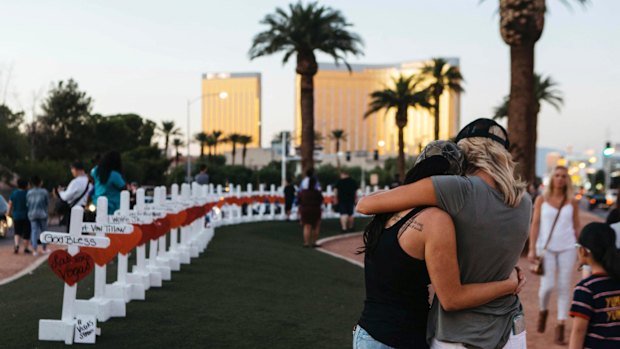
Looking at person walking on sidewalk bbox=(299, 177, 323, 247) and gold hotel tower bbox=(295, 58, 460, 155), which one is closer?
person walking on sidewalk bbox=(299, 177, 323, 247)

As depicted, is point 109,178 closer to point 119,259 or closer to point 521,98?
point 119,259

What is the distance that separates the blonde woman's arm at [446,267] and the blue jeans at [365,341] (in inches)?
11.9

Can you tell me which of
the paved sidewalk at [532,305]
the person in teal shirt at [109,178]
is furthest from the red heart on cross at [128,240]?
the paved sidewalk at [532,305]

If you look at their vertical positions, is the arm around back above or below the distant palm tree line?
below

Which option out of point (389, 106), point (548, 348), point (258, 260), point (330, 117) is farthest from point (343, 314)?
point (330, 117)

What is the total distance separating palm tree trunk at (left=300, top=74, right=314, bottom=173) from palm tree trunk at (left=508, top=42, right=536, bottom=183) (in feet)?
42.0

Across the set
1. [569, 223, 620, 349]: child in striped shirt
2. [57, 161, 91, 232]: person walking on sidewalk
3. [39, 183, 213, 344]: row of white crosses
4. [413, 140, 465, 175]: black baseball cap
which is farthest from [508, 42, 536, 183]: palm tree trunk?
[413, 140, 465, 175]: black baseball cap

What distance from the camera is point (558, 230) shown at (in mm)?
8203

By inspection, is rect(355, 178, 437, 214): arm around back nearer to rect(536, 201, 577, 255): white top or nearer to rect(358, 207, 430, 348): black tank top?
rect(358, 207, 430, 348): black tank top

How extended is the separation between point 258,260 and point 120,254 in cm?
605

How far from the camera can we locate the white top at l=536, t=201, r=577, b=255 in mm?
8203

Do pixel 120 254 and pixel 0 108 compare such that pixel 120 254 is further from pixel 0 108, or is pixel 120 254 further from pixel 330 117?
pixel 330 117

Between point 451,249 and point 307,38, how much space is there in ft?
99.4

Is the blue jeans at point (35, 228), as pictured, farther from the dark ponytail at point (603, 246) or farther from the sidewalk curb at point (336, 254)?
the dark ponytail at point (603, 246)
